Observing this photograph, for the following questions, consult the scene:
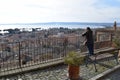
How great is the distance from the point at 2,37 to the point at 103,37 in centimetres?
1123

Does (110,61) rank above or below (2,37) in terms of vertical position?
below

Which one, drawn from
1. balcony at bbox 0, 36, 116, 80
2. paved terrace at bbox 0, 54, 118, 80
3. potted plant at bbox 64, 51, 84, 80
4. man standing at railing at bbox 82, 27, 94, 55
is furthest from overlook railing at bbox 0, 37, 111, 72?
potted plant at bbox 64, 51, 84, 80

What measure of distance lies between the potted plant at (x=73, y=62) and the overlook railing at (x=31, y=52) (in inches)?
95.1

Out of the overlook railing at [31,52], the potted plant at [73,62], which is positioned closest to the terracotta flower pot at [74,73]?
the potted plant at [73,62]

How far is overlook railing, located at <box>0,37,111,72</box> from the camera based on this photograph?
10.6 metres

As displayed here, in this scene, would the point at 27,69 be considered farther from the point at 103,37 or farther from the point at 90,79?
the point at 103,37

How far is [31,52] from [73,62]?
3.39 meters

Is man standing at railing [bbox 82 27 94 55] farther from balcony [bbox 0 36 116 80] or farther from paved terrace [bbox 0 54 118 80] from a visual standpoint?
paved terrace [bbox 0 54 118 80]

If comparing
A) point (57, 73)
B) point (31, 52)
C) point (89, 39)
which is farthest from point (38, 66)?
point (89, 39)

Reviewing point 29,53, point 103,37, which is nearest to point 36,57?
point 29,53

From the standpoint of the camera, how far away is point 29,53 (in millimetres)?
11945

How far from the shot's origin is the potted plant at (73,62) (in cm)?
905

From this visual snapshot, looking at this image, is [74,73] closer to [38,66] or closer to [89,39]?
[38,66]

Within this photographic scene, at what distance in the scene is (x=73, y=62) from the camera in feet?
30.0
